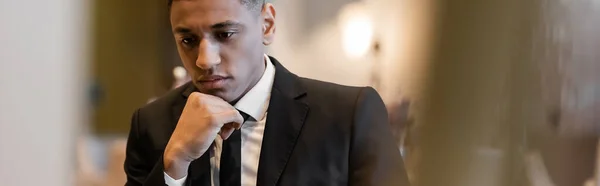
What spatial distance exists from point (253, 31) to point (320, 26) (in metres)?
0.11

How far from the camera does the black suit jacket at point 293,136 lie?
1.61 feet

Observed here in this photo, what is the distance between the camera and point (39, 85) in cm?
37

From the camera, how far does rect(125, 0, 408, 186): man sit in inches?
19.2

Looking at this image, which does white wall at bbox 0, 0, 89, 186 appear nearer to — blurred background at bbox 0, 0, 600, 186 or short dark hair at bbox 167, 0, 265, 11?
blurred background at bbox 0, 0, 600, 186

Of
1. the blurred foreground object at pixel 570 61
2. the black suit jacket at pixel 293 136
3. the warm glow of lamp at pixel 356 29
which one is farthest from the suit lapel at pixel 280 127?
the blurred foreground object at pixel 570 61

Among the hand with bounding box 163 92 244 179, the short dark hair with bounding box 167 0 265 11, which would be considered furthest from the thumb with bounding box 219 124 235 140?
the short dark hair with bounding box 167 0 265 11

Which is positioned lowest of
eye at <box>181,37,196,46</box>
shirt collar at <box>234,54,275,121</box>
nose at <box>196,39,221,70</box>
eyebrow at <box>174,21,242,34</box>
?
shirt collar at <box>234,54,275,121</box>

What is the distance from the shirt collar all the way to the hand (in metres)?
0.03

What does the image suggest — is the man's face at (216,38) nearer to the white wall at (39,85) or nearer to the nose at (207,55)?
the nose at (207,55)

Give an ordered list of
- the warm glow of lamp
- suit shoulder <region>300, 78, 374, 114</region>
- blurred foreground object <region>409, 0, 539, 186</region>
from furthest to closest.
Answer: suit shoulder <region>300, 78, 374, 114</region>
the warm glow of lamp
blurred foreground object <region>409, 0, 539, 186</region>

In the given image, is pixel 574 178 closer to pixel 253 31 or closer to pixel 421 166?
pixel 421 166

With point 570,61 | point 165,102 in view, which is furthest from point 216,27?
point 570,61

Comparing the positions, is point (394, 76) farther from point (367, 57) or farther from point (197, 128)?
point (197, 128)

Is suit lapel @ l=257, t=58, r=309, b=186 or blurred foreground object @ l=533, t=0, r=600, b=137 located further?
suit lapel @ l=257, t=58, r=309, b=186
